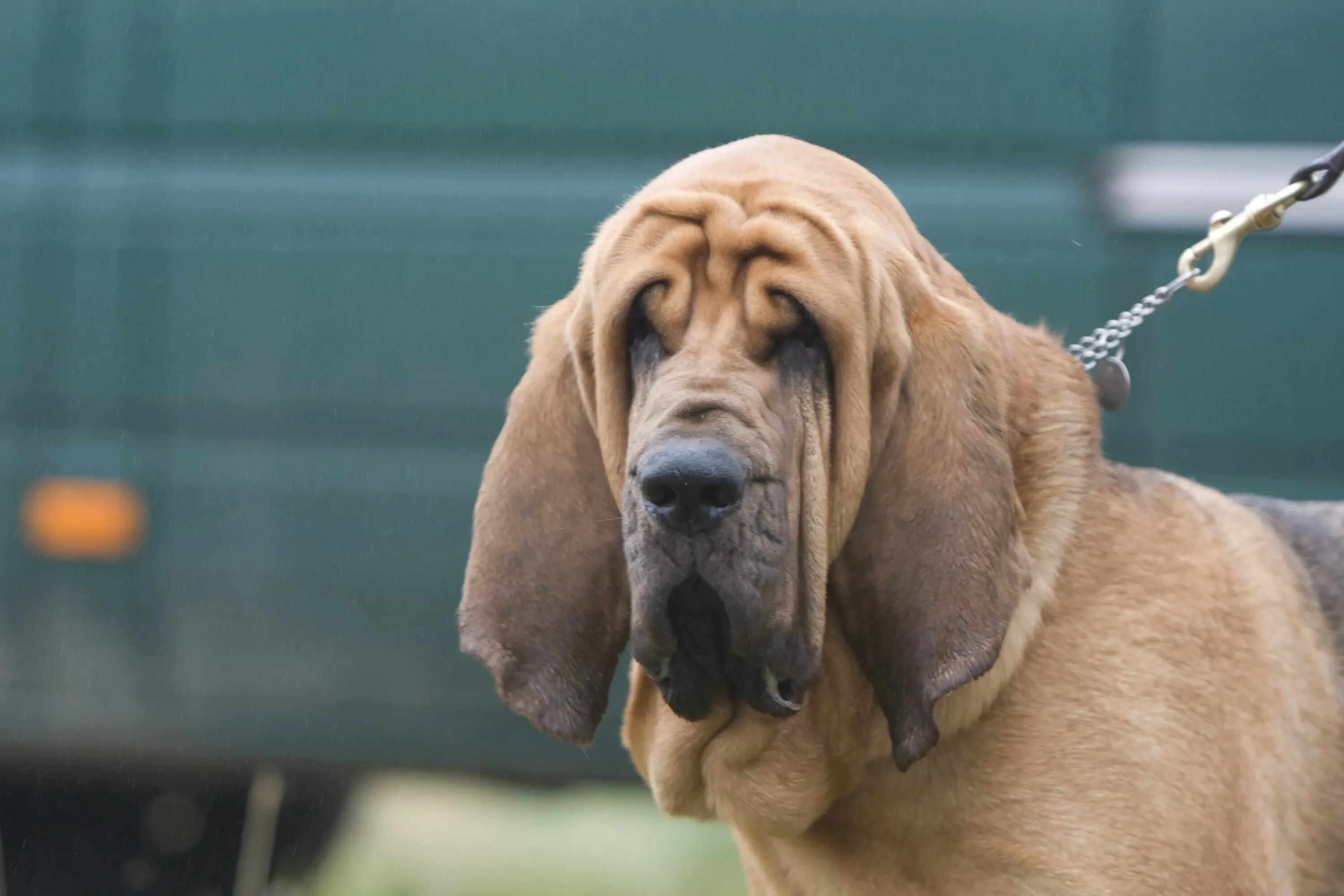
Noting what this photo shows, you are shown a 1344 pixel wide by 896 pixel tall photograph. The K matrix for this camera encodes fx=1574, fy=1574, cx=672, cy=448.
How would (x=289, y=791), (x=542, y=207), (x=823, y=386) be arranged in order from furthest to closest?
(x=289, y=791) → (x=542, y=207) → (x=823, y=386)

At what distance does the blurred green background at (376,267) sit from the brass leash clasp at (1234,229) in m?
0.87

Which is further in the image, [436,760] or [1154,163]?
[436,760]

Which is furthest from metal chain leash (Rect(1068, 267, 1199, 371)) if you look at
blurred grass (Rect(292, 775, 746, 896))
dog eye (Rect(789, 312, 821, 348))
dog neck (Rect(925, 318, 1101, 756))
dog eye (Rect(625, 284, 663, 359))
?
blurred grass (Rect(292, 775, 746, 896))

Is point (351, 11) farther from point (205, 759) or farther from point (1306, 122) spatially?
point (1306, 122)

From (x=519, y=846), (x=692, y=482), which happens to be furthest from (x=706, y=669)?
(x=519, y=846)

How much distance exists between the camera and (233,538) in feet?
13.9

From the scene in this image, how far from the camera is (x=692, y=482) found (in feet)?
7.49

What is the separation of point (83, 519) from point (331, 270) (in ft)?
3.09

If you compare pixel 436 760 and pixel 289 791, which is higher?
pixel 436 760

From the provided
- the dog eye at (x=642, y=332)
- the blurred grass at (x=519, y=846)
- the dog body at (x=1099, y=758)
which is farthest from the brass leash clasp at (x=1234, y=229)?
the blurred grass at (x=519, y=846)

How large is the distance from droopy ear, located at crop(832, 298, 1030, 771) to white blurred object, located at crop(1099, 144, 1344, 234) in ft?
4.94

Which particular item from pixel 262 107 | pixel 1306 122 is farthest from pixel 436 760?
pixel 1306 122

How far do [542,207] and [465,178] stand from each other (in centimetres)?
22

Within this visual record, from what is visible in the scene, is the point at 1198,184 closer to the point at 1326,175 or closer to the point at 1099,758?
the point at 1326,175
